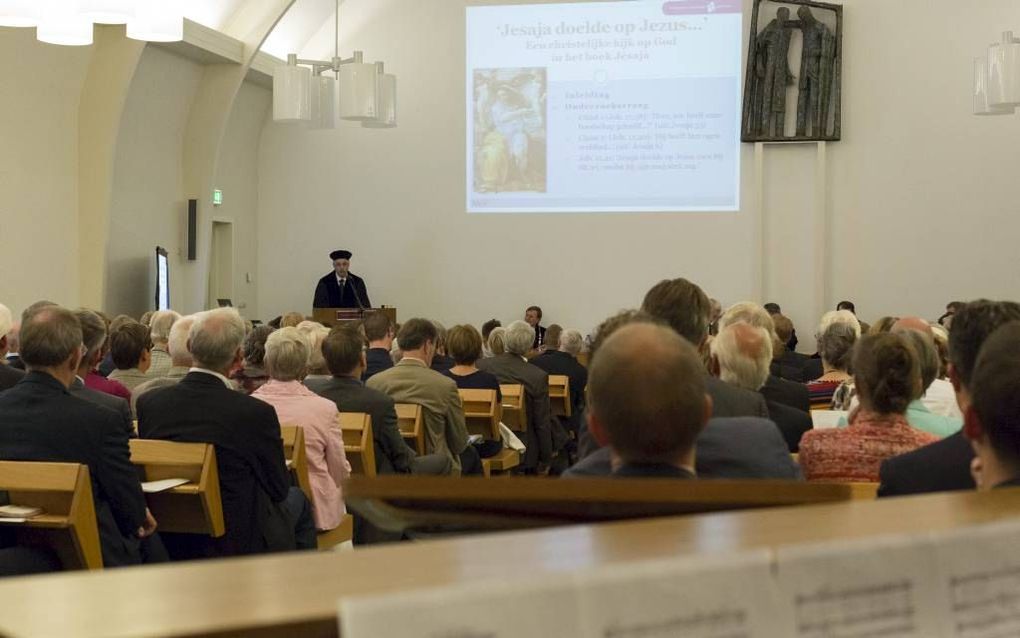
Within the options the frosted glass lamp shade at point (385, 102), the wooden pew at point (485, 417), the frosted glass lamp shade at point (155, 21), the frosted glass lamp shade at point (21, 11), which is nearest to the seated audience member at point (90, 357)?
the frosted glass lamp shade at point (155, 21)

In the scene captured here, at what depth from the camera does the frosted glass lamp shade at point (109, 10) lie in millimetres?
6156

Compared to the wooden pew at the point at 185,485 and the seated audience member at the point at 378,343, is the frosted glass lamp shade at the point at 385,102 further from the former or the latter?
the wooden pew at the point at 185,485

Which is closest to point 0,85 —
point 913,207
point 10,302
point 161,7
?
point 10,302

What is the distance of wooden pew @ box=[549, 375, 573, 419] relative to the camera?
28.0ft

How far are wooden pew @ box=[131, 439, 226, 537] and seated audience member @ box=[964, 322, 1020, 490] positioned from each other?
2.72m

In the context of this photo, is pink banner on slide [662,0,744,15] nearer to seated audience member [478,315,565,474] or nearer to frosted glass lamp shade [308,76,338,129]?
frosted glass lamp shade [308,76,338,129]

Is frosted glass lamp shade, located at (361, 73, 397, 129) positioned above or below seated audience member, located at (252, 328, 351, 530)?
above

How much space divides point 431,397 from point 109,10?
2.39 meters

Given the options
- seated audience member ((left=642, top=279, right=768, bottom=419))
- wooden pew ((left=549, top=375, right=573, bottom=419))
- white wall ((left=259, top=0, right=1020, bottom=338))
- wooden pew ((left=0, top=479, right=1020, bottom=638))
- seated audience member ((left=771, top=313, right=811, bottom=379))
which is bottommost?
wooden pew ((left=549, top=375, right=573, bottom=419))

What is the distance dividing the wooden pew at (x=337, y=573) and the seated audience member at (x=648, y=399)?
0.77m

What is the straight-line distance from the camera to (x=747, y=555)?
2.88ft

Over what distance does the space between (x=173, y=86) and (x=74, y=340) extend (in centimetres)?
937

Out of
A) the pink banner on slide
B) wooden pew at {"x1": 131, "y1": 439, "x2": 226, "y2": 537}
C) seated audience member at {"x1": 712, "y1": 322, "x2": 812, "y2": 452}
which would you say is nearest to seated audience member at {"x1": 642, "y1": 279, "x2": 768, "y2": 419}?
seated audience member at {"x1": 712, "y1": 322, "x2": 812, "y2": 452}

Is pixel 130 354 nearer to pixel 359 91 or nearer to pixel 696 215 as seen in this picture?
pixel 359 91
